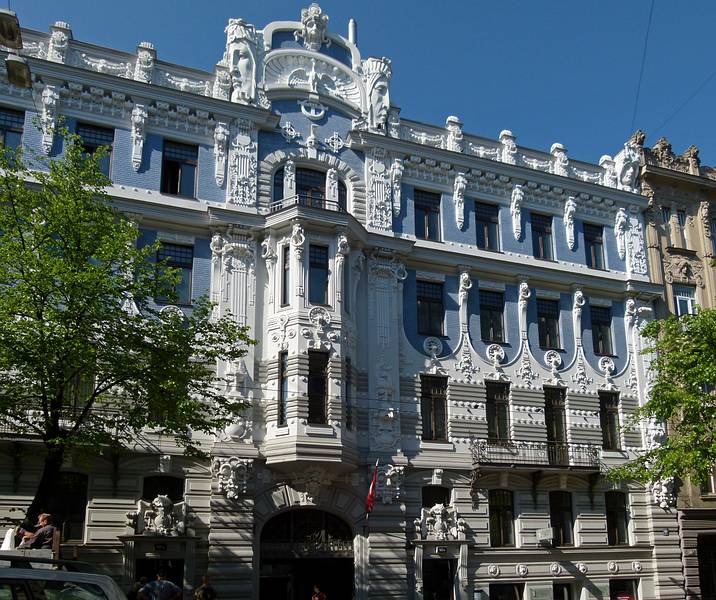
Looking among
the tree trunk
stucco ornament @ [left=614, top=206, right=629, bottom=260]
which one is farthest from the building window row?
the tree trunk

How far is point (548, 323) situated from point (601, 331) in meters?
2.70

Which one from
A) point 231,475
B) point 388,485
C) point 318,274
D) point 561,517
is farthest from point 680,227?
point 231,475

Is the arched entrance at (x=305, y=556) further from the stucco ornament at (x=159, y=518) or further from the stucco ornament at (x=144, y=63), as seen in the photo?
the stucco ornament at (x=144, y=63)

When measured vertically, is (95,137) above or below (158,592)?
above

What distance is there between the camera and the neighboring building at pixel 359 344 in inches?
1002

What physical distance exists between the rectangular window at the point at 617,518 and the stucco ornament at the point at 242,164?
1743cm

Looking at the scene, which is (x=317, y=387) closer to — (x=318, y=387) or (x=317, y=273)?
(x=318, y=387)

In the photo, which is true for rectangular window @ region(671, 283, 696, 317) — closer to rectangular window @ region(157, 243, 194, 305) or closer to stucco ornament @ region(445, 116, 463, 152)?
stucco ornament @ region(445, 116, 463, 152)

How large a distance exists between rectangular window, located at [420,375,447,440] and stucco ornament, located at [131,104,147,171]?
12203 mm

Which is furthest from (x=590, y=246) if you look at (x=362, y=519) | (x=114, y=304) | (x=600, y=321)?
(x=114, y=304)

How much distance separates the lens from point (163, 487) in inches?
992

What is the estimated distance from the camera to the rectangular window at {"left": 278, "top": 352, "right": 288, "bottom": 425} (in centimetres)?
2628

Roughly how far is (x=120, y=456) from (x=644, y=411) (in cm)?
1699

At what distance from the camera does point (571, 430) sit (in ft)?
105
